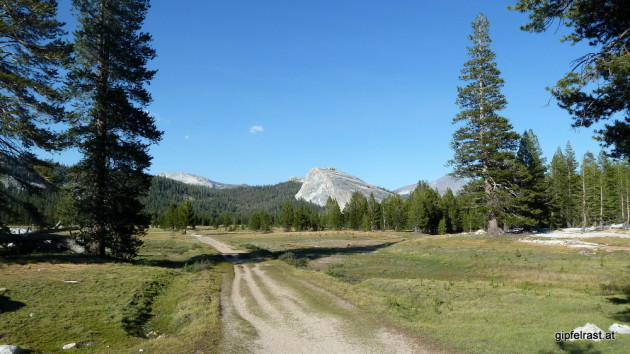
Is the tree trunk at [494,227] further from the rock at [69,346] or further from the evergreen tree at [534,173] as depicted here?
the rock at [69,346]

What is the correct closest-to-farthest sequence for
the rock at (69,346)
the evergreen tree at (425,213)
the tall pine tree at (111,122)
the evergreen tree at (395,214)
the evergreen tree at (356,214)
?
the rock at (69,346) < the tall pine tree at (111,122) < the evergreen tree at (425,213) < the evergreen tree at (395,214) < the evergreen tree at (356,214)

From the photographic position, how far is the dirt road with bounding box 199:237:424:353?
35.6 ft

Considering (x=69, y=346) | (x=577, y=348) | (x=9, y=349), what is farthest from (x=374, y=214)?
(x=9, y=349)

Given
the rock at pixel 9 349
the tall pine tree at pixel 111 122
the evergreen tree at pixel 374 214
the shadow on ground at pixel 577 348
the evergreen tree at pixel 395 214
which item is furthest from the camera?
the evergreen tree at pixel 374 214

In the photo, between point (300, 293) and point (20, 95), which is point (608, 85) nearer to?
point (300, 293)

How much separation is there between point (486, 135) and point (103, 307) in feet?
166

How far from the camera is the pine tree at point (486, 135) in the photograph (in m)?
49.2

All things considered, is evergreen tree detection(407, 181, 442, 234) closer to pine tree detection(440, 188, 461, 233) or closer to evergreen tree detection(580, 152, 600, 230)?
pine tree detection(440, 188, 461, 233)

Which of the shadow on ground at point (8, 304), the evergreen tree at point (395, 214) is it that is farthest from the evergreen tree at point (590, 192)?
the shadow on ground at point (8, 304)

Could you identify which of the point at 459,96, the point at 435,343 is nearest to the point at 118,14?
the point at 435,343

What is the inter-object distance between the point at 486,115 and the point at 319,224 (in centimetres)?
10460

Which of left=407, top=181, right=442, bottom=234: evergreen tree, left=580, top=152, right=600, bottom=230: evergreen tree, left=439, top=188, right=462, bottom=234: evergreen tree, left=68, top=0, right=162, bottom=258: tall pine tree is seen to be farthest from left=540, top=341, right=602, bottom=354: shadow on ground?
left=439, top=188, right=462, bottom=234: evergreen tree

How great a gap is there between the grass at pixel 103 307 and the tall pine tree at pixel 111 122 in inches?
154

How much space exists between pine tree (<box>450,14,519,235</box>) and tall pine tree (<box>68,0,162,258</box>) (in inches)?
1657
